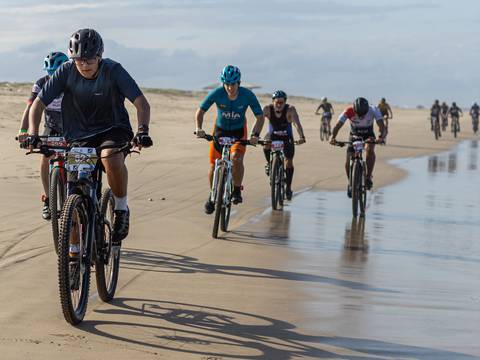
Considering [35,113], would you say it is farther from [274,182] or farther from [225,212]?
[274,182]

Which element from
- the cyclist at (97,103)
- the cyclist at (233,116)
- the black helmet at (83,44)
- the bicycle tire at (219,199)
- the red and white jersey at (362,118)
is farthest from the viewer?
the red and white jersey at (362,118)

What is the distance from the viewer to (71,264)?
22.4 ft

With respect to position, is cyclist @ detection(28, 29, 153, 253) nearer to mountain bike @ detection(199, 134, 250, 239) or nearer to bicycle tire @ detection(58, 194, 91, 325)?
bicycle tire @ detection(58, 194, 91, 325)

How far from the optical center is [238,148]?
1258 cm

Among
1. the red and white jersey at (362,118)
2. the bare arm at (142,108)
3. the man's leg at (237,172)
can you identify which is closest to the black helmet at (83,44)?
the bare arm at (142,108)

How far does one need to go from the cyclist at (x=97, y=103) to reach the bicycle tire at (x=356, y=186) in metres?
7.38

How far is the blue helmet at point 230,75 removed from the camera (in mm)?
12174

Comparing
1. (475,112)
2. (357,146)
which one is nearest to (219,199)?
(357,146)

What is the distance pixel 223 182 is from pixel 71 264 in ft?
17.4

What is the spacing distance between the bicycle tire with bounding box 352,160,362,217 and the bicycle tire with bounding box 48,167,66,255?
5.85 metres

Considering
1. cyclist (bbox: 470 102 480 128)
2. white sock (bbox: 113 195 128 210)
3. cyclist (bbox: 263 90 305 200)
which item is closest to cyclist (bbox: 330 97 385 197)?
cyclist (bbox: 263 90 305 200)

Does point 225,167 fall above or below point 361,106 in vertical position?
below

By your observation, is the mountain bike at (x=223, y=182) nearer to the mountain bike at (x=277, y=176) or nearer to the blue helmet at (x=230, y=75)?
the blue helmet at (x=230, y=75)

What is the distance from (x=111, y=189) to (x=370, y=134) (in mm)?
8337
